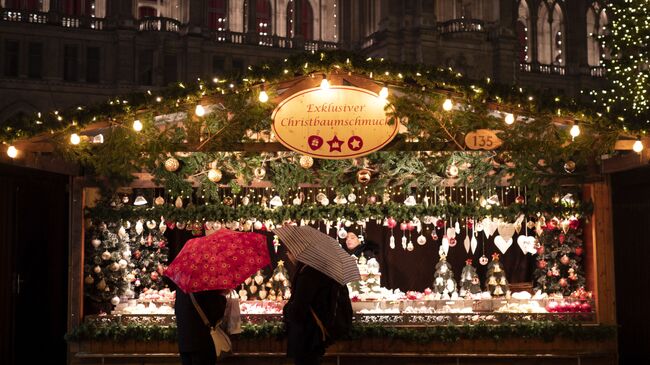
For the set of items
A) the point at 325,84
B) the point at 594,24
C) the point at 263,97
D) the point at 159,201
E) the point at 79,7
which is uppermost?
the point at 594,24

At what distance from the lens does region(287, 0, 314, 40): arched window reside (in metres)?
34.2

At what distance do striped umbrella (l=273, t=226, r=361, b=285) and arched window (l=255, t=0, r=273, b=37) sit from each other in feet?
92.3

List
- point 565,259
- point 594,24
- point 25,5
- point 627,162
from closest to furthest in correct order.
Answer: point 627,162, point 565,259, point 25,5, point 594,24

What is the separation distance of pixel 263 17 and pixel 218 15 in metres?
1.92

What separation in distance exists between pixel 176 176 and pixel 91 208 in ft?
3.42

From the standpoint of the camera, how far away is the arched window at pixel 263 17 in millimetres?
33844

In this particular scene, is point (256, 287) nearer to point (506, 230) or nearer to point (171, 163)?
point (171, 163)

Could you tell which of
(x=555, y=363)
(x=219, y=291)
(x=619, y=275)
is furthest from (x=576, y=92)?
(x=219, y=291)

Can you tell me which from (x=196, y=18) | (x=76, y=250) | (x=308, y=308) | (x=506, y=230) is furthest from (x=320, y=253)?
(x=196, y=18)

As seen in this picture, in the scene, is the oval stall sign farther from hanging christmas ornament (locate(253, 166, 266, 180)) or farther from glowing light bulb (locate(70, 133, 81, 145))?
glowing light bulb (locate(70, 133, 81, 145))

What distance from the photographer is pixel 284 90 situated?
8.14 meters

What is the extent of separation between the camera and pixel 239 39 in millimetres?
33125

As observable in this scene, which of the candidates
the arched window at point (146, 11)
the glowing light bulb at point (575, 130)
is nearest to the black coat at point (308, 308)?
the glowing light bulb at point (575, 130)

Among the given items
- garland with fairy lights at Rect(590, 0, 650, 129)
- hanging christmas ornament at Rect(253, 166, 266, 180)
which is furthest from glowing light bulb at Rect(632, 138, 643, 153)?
garland with fairy lights at Rect(590, 0, 650, 129)
